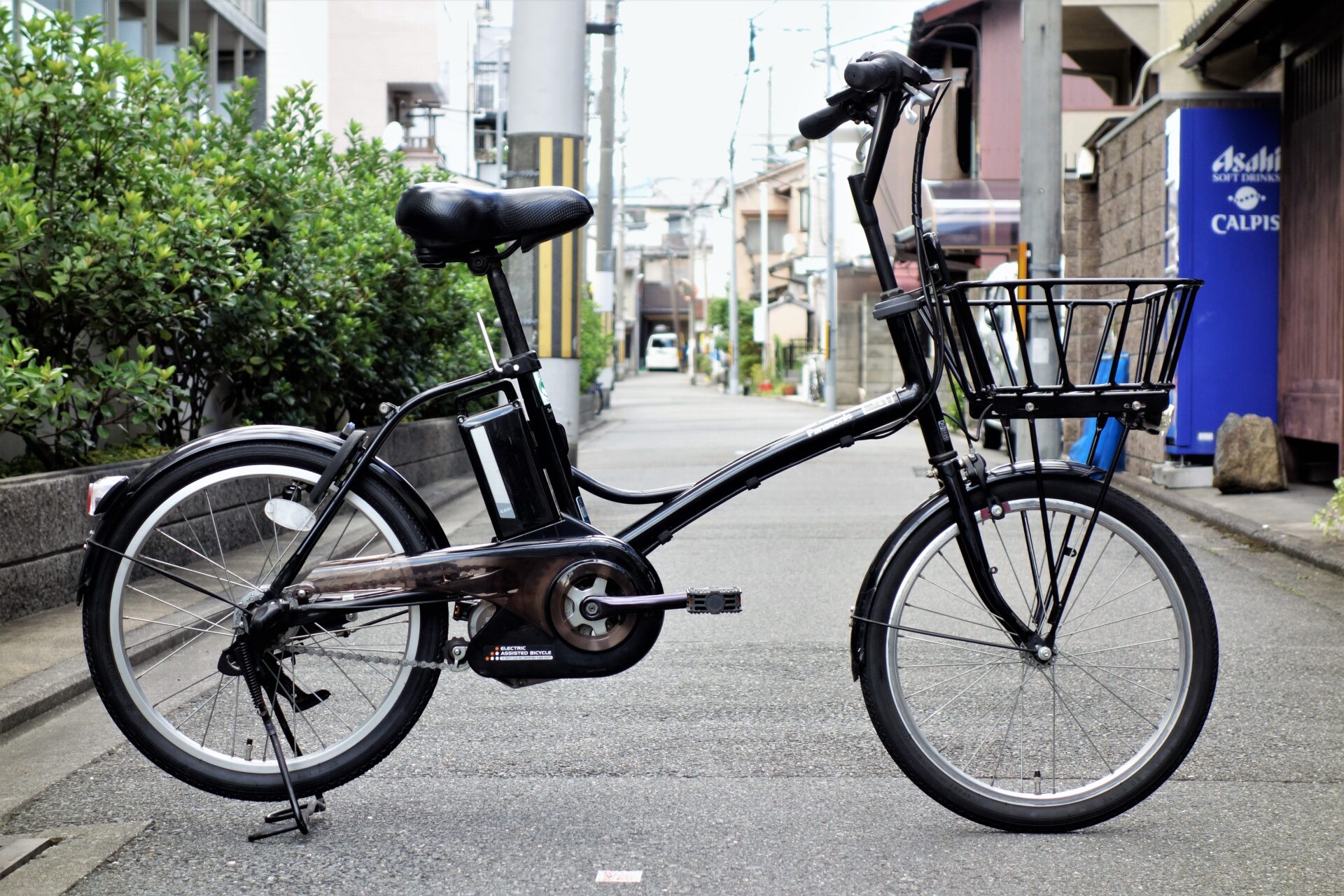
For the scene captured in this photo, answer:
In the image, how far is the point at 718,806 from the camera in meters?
3.56

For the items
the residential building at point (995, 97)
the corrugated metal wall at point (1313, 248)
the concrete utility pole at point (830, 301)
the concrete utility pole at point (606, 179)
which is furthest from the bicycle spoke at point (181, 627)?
the concrete utility pole at point (830, 301)

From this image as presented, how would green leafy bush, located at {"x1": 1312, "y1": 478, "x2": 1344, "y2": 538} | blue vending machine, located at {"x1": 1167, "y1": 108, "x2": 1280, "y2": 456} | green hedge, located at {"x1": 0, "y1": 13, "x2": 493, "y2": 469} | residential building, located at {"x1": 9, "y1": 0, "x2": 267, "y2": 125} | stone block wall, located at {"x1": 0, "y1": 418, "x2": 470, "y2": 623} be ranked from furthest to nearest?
residential building, located at {"x1": 9, "y1": 0, "x2": 267, "y2": 125}
blue vending machine, located at {"x1": 1167, "y1": 108, "x2": 1280, "y2": 456}
green leafy bush, located at {"x1": 1312, "y1": 478, "x2": 1344, "y2": 538}
green hedge, located at {"x1": 0, "y1": 13, "x2": 493, "y2": 469}
stone block wall, located at {"x1": 0, "y1": 418, "x2": 470, "y2": 623}

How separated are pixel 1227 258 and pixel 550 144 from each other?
5671 mm

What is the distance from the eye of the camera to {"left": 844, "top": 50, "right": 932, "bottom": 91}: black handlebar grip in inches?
127

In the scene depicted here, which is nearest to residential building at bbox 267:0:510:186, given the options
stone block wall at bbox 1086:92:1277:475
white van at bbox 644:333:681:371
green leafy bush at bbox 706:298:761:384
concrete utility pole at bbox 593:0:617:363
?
concrete utility pole at bbox 593:0:617:363

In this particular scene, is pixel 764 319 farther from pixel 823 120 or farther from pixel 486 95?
pixel 823 120

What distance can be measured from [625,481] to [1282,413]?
5.52 m

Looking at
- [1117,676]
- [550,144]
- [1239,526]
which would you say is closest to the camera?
[1117,676]

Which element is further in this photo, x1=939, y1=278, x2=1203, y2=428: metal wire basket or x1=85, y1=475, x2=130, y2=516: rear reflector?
x1=85, y1=475, x2=130, y2=516: rear reflector

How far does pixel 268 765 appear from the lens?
11.4 ft

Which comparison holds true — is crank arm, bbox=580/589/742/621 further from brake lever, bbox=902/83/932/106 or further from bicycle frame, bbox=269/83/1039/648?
brake lever, bbox=902/83/932/106

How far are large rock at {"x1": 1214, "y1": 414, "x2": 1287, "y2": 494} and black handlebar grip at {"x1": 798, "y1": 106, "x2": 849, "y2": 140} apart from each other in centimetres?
824

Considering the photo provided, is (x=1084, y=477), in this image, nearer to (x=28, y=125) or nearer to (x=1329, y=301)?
(x=28, y=125)

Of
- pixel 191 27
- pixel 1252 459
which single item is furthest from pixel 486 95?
pixel 1252 459
